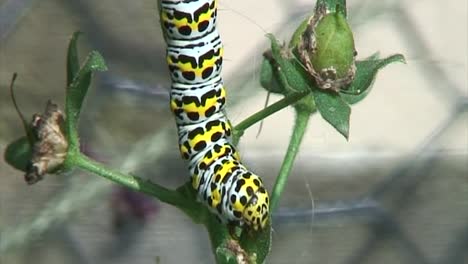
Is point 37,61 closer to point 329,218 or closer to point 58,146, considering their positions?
point 329,218

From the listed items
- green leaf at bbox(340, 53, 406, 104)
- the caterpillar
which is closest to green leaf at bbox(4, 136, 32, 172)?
the caterpillar

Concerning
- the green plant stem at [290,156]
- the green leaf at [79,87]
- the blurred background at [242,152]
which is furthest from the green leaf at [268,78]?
the blurred background at [242,152]

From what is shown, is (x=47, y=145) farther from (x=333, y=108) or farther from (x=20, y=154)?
(x=333, y=108)

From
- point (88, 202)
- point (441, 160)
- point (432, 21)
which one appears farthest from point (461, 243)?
point (88, 202)

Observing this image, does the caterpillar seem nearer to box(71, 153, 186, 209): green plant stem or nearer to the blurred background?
box(71, 153, 186, 209): green plant stem

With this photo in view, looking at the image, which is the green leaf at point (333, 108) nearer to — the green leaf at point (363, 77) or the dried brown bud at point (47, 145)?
the green leaf at point (363, 77)

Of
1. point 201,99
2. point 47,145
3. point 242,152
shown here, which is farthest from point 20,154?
point 242,152
